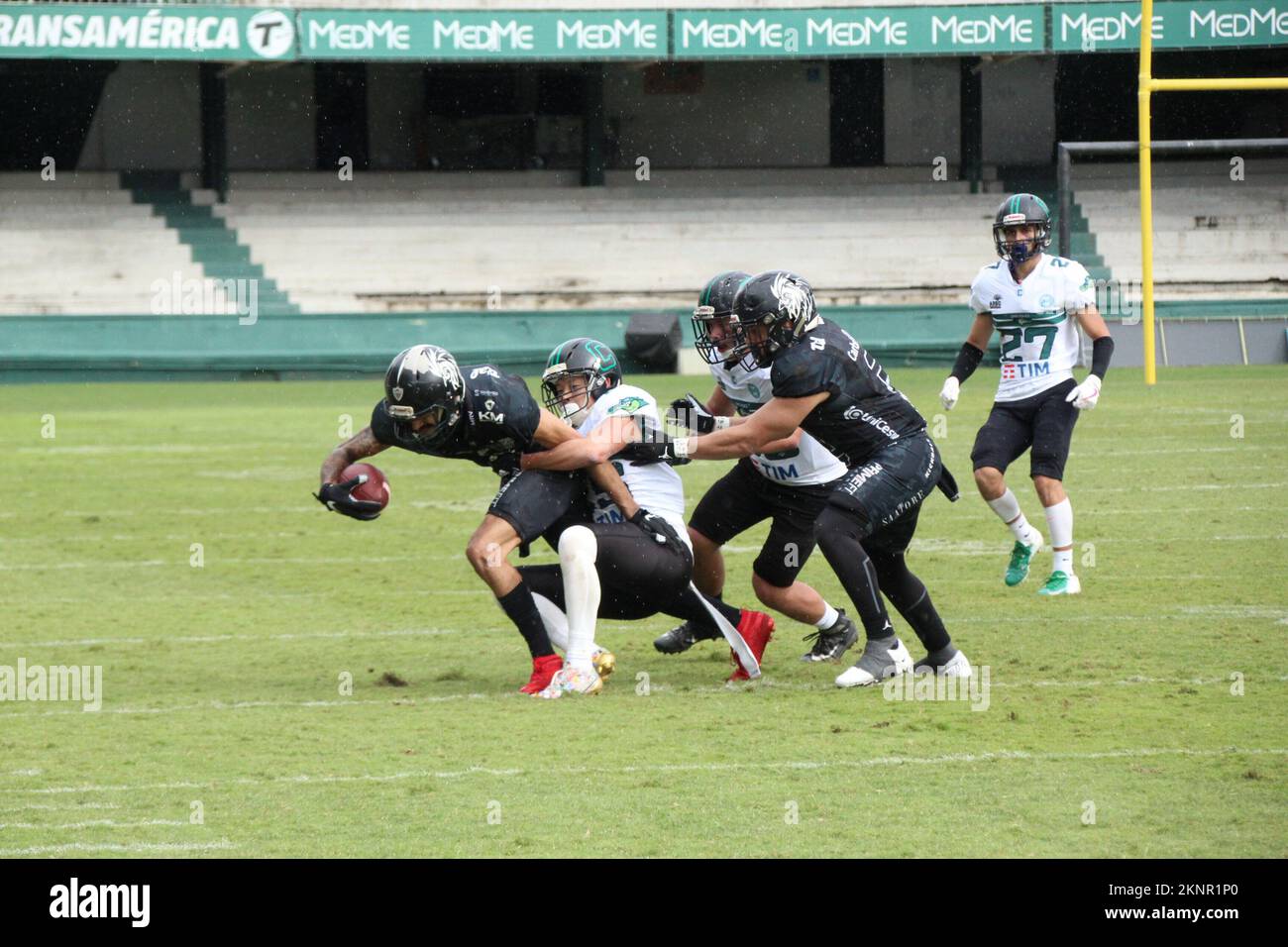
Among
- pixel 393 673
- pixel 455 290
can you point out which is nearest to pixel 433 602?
pixel 393 673

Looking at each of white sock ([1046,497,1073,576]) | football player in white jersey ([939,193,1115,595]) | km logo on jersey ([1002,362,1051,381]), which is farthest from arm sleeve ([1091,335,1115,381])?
white sock ([1046,497,1073,576])

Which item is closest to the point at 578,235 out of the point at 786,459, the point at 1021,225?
the point at 1021,225

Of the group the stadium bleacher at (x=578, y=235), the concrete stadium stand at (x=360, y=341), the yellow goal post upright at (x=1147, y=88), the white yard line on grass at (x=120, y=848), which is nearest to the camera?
the white yard line on grass at (x=120, y=848)

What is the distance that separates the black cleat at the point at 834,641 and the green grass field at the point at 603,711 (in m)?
0.18

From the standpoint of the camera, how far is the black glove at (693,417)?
6.96m

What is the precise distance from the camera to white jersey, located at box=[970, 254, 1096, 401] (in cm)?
889

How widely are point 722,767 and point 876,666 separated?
1.40 meters

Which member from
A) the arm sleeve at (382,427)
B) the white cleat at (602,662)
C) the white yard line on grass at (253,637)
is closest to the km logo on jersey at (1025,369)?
the white yard line on grass at (253,637)

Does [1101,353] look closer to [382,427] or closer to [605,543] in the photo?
[605,543]

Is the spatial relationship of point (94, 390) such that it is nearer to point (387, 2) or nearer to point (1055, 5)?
point (387, 2)

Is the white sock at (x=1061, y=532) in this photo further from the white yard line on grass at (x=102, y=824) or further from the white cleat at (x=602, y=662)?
the white yard line on grass at (x=102, y=824)

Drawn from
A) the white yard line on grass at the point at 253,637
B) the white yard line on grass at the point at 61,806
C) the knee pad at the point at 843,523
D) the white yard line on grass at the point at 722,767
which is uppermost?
the knee pad at the point at 843,523

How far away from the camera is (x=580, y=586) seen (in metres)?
6.54
